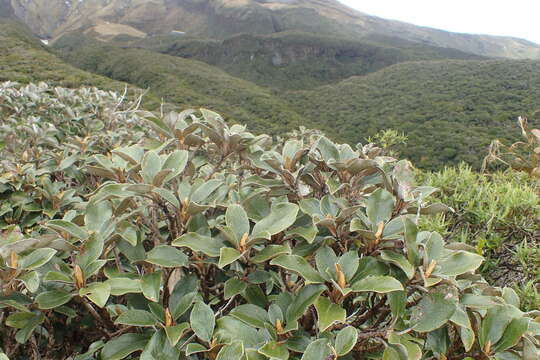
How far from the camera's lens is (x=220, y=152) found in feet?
3.47

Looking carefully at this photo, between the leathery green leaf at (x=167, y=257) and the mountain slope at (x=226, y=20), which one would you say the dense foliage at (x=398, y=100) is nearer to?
the leathery green leaf at (x=167, y=257)

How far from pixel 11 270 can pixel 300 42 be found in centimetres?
7592

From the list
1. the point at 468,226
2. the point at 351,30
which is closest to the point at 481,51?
the point at 351,30

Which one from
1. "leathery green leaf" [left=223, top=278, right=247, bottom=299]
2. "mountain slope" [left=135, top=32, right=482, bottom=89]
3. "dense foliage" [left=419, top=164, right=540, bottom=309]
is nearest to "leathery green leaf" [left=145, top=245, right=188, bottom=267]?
"leathery green leaf" [left=223, top=278, right=247, bottom=299]

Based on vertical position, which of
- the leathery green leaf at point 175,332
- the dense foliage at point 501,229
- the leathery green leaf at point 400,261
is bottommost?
the dense foliage at point 501,229

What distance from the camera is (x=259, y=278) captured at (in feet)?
2.48

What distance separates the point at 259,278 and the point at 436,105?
37.2 m

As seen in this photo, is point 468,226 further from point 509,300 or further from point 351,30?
point 351,30

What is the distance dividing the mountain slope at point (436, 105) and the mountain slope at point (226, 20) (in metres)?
50.9

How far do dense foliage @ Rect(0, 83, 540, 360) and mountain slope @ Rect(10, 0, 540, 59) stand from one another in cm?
9489

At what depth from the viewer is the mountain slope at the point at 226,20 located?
93062 millimetres

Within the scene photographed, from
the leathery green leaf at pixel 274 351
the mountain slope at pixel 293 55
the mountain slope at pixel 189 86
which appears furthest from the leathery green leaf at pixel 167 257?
the mountain slope at pixel 293 55


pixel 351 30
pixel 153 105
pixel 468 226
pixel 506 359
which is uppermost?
pixel 351 30

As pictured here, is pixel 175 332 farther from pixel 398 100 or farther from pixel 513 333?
pixel 398 100
